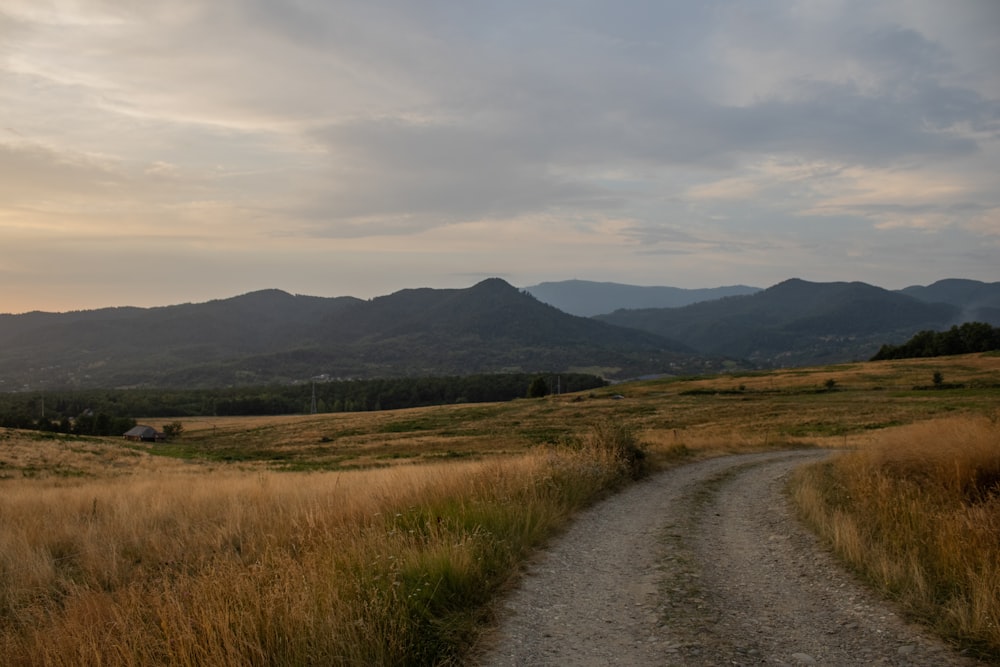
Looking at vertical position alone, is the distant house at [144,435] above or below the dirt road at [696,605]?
below

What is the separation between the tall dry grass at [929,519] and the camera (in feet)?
19.7

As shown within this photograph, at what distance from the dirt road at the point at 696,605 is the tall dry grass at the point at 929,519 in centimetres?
34

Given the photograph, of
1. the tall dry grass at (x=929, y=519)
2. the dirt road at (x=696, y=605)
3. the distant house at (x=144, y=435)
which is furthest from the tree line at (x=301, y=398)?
the dirt road at (x=696, y=605)

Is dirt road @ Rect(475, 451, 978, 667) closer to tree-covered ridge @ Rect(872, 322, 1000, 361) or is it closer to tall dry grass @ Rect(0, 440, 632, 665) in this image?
tall dry grass @ Rect(0, 440, 632, 665)

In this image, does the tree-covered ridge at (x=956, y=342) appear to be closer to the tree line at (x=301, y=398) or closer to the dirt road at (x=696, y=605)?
the tree line at (x=301, y=398)

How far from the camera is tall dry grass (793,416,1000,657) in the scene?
6.00 metres

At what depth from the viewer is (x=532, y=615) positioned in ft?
21.2

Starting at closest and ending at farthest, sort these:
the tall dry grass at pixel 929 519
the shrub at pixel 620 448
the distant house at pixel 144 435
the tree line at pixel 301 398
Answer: the tall dry grass at pixel 929 519, the shrub at pixel 620 448, the distant house at pixel 144 435, the tree line at pixel 301 398

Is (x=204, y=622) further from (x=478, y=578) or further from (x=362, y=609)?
(x=478, y=578)

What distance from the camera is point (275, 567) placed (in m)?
7.64

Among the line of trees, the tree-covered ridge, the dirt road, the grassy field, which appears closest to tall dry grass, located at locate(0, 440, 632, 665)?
the grassy field

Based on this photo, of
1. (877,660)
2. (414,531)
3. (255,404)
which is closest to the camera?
(877,660)

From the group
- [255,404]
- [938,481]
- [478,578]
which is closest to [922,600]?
[478,578]

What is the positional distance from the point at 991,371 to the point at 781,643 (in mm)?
75115
